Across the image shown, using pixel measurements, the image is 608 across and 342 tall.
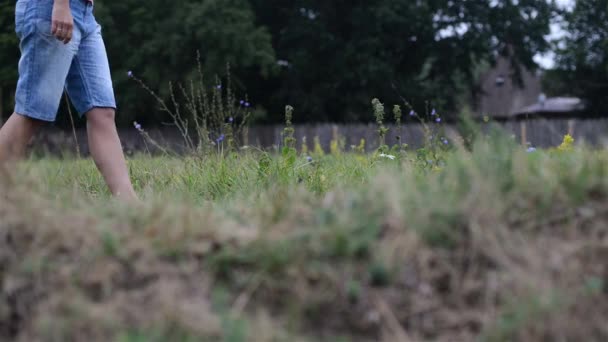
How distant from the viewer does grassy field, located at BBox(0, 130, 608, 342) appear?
1530mm

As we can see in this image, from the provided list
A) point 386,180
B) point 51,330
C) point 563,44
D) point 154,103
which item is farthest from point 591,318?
point 563,44

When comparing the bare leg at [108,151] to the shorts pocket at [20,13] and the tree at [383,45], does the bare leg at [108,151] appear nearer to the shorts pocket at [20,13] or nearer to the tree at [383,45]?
the shorts pocket at [20,13]

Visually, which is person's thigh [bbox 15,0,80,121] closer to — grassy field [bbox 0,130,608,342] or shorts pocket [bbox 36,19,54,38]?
shorts pocket [bbox 36,19,54,38]

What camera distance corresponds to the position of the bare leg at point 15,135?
115 inches

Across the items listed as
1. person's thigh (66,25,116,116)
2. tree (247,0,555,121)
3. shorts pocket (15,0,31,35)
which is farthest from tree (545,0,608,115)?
shorts pocket (15,0,31,35)

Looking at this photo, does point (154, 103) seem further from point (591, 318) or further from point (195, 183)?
point (591, 318)

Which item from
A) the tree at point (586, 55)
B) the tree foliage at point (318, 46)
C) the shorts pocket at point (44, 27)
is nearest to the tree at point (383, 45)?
the tree foliage at point (318, 46)

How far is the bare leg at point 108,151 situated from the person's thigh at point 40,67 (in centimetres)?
24

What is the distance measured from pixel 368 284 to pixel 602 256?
596 millimetres

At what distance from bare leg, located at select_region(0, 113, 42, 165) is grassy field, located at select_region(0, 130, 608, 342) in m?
1.09

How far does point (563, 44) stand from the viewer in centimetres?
2600

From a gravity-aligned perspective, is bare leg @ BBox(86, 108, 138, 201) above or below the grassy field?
above

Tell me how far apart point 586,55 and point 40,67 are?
25.5 meters

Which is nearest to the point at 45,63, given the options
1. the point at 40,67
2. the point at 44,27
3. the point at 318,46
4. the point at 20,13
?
the point at 40,67
